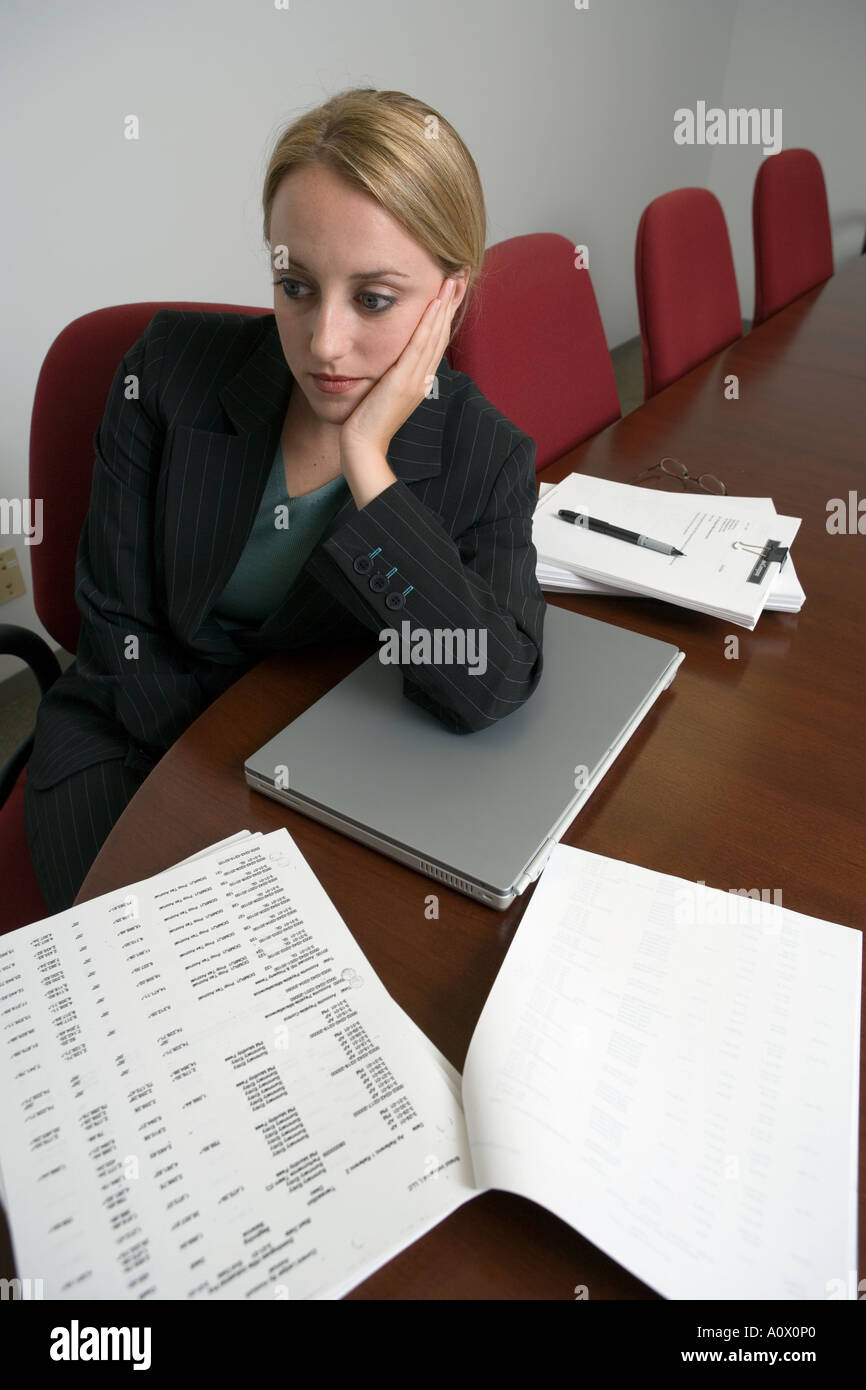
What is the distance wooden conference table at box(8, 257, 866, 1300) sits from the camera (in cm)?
50

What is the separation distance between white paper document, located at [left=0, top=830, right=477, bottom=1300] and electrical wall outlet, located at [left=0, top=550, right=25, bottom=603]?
1.62 metres

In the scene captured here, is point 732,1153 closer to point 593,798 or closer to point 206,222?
point 593,798

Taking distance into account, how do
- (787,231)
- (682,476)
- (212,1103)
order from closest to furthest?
(212,1103) < (682,476) < (787,231)

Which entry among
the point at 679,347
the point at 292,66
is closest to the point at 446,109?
the point at 292,66

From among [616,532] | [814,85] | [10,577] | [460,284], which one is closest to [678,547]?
[616,532]

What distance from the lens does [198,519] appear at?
100 centimetres

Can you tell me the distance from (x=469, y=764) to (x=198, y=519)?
1.58 feet

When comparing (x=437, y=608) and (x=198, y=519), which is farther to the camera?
(x=198, y=519)

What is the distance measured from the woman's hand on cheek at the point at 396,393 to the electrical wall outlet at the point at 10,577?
1413mm

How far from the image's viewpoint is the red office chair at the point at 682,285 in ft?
5.88

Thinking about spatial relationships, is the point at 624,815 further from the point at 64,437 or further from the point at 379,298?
the point at 64,437

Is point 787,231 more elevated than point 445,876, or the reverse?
point 787,231

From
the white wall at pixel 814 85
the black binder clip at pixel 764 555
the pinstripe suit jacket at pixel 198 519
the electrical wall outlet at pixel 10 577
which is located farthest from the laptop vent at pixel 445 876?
the white wall at pixel 814 85

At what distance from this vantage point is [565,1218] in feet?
1.57
